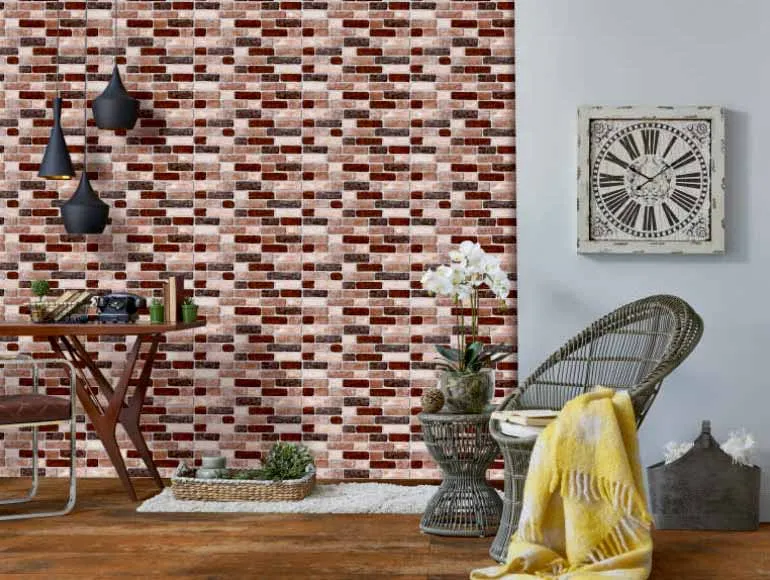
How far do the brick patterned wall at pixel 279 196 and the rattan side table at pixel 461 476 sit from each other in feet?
3.68

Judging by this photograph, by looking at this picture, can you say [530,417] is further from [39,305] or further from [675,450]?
[39,305]

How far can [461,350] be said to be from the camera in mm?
4238

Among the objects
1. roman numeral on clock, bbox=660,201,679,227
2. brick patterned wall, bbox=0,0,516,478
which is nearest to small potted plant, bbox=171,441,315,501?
brick patterned wall, bbox=0,0,516,478

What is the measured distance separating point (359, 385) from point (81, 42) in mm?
2386

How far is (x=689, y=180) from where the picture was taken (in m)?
4.43

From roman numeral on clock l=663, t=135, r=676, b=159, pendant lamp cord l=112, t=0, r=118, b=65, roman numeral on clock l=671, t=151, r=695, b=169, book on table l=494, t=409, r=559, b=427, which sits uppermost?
pendant lamp cord l=112, t=0, r=118, b=65

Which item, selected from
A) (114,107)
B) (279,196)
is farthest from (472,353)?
(114,107)

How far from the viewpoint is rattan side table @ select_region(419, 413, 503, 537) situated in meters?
4.05

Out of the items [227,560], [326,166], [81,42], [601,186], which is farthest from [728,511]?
[81,42]

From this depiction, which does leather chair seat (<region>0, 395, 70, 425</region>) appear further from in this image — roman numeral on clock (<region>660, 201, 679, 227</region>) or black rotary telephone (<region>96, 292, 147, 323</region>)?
roman numeral on clock (<region>660, 201, 679, 227</region>)

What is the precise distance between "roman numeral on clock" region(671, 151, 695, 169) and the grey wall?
172 mm

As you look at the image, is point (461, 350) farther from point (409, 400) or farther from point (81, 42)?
point (81, 42)

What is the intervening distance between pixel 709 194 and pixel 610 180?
44cm

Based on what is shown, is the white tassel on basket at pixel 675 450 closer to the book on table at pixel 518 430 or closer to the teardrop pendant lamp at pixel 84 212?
the book on table at pixel 518 430
